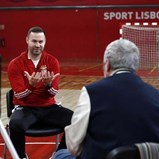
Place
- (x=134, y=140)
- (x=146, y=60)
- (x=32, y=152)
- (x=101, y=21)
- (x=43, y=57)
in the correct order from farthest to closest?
1. (x=101, y=21)
2. (x=146, y=60)
3. (x=32, y=152)
4. (x=43, y=57)
5. (x=134, y=140)

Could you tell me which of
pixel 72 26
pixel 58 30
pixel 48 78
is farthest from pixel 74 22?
pixel 48 78

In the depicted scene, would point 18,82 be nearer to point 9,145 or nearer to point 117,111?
point 9,145

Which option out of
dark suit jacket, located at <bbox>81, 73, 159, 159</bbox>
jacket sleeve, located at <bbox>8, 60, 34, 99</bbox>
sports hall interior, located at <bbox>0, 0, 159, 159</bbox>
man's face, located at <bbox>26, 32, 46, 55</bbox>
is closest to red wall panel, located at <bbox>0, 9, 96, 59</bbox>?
sports hall interior, located at <bbox>0, 0, 159, 159</bbox>

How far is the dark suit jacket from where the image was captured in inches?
93.4

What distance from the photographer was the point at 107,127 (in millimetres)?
2387

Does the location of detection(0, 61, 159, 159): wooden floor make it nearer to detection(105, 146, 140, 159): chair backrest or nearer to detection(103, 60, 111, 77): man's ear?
detection(103, 60, 111, 77): man's ear

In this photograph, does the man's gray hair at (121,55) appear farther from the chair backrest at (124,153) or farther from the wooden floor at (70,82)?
the wooden floor at (70,82)

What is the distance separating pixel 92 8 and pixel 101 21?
56 cm

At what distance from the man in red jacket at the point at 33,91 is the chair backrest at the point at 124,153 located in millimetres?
1732

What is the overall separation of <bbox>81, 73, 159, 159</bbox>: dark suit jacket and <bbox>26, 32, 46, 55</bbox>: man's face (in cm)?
200

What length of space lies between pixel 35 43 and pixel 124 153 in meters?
2.33

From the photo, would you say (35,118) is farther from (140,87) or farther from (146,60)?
(146,60)

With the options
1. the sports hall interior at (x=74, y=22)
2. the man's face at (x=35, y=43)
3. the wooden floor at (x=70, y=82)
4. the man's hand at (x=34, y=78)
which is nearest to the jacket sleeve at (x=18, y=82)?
the man's hand at (x=34, y=78)

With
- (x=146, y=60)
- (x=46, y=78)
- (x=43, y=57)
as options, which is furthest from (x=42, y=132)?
(x=146, y=60)
